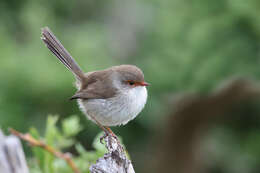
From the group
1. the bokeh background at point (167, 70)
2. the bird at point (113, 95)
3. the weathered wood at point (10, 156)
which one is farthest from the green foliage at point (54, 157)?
the bokeh background at point (167, 70)

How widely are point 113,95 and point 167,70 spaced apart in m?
3.01

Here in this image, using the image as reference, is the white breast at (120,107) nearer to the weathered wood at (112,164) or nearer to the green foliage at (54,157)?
the green foliage at (54,157)

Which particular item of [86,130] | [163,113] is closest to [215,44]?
[163,113]

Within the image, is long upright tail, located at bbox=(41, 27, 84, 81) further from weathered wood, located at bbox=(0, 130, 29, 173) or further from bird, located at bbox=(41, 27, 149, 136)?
weathered wood, located at bbox=(0, 130, 29, 173)

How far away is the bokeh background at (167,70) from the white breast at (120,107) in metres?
2.28

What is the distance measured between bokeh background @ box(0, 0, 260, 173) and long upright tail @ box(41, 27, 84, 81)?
1.86 m

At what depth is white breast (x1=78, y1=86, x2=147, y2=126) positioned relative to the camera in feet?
15.0

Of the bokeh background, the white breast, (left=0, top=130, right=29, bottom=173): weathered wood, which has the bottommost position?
(left=0, top=130, right=29, bottom=173): weathered wood

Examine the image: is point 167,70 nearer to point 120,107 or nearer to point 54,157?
point 120,107

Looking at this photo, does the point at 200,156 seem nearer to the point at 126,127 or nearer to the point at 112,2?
the point at 126,127

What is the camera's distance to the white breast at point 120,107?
4.57 m

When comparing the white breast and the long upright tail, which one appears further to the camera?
the long upright tail

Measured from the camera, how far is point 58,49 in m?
5.14

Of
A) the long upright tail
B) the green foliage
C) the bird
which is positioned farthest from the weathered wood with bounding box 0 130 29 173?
the long upright tail
